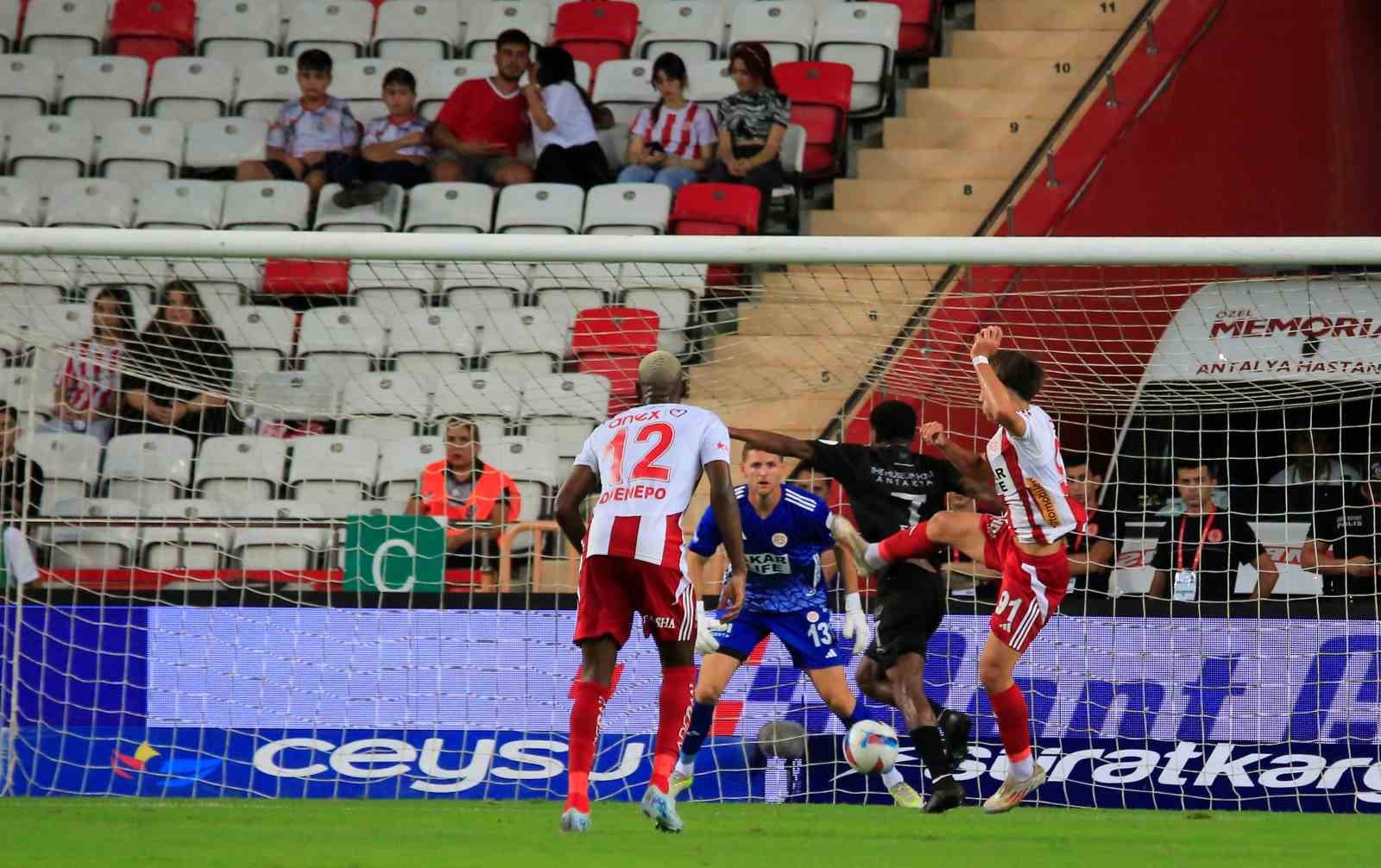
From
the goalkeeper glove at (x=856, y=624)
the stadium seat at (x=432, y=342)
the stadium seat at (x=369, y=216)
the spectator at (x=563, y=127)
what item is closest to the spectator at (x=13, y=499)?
the stadium seat at (x=432, y=342)

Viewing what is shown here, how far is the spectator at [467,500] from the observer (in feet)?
34.0

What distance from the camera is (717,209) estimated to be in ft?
41.7

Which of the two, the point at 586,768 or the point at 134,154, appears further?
the point at 134,154

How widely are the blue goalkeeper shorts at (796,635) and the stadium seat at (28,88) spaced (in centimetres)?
903

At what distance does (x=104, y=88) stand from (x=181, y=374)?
5.71 m

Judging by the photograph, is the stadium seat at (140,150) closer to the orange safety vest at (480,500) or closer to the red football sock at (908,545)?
the orange safety vest at (480,500)

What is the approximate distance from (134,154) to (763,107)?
5.12m

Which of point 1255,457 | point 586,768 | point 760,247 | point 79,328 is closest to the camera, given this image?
point 586,768

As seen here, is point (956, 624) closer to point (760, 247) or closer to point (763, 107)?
point (760, 247)

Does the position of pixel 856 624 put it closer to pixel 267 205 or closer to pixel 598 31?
pixel 267 205

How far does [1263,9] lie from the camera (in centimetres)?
1343

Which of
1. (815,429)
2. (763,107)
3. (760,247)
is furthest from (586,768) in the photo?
(763,107)

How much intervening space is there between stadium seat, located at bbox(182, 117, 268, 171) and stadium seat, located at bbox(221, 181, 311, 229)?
2.31 ft

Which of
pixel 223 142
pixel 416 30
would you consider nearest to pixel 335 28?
pixel 416 30
